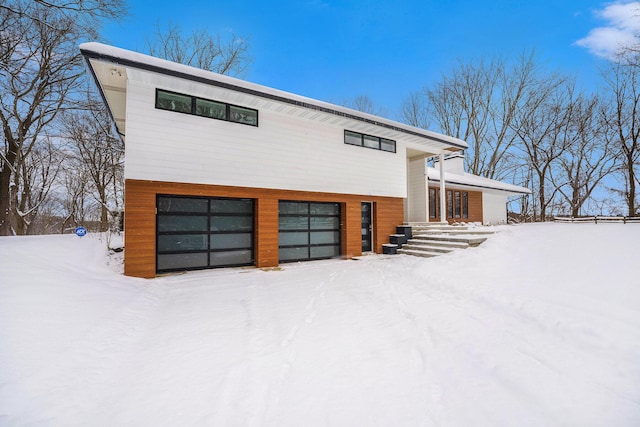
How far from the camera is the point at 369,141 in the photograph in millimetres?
9594

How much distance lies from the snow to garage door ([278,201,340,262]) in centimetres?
337

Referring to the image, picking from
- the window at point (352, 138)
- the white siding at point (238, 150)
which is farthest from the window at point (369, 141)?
the white siding at point (238, 150)

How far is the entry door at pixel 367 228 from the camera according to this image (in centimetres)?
998

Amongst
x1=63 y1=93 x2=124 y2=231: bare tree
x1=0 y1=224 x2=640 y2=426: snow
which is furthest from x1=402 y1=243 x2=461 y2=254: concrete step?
x1=63 y1=93 x2=124 y2=231: bare tree

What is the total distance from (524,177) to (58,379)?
2580cm

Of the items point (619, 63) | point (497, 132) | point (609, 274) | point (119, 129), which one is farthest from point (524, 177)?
point (119, 129)

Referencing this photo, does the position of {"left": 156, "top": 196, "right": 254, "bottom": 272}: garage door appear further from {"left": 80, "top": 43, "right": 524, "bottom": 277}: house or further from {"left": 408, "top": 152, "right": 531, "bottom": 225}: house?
{"left": 408, "top": 152, "right": 531, "bottom": 225}: house

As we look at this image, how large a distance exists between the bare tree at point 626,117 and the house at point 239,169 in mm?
12539

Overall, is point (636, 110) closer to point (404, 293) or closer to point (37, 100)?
point (404, 293)

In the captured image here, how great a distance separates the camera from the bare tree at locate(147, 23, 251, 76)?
14578mm

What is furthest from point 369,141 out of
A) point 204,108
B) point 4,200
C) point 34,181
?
point 34,181

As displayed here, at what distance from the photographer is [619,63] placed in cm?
1397

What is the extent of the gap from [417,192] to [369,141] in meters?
3.48

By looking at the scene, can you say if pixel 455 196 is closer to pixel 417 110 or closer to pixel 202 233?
pixel 417 110
